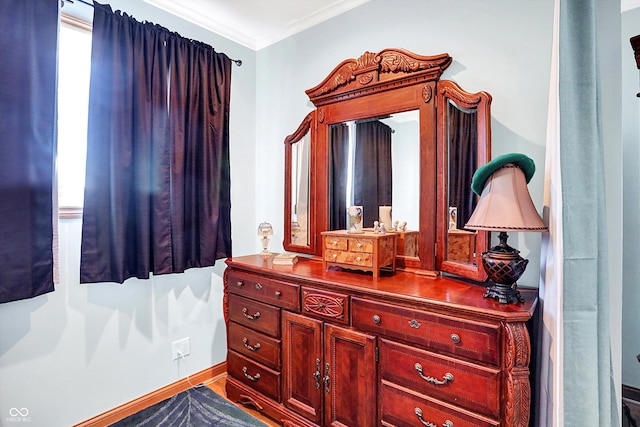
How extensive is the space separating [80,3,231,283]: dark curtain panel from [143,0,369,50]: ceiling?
0.76ft

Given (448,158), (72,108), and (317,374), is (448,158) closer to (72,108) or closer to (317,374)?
(317,374)

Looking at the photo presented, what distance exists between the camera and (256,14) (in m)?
2.40

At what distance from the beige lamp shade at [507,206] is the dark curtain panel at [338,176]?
0.94 m

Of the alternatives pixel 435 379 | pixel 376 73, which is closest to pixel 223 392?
pixel 435 379

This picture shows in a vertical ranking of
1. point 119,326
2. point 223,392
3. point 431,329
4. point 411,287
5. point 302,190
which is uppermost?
point 302,190

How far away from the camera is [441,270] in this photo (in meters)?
1.76

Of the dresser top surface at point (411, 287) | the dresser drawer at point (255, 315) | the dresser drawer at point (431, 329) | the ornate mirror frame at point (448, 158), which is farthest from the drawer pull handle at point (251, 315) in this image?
A: the ornate mirror frame at point (448, 158)

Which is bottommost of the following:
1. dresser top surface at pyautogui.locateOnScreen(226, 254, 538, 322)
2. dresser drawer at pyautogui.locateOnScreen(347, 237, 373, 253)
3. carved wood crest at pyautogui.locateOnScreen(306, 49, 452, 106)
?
dresser top surface at pyautogui.locateOnScreen(226, 254, 538, 322)

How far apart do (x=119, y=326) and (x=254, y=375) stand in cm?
93

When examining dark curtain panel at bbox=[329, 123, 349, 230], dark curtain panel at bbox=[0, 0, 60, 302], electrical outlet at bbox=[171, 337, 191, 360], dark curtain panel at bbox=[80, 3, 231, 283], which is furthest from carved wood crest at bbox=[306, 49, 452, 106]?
electrical outlet at bbox=[171, 337, 191, 360]

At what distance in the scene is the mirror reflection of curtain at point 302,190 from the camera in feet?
7.91

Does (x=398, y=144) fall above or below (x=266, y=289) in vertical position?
above

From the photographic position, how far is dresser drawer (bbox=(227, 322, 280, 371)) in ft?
6.31
